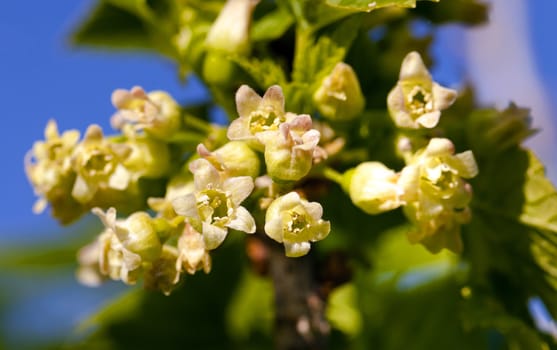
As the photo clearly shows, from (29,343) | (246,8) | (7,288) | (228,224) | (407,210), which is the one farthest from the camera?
(7,288)

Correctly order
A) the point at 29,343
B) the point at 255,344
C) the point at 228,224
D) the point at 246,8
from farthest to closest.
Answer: the point at 29,343
the point at 255,344
the point at 246,8
the point at 228,224

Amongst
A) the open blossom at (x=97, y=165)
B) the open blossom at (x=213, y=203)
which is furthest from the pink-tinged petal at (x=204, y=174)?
the open blossom at (x=97, y=165)

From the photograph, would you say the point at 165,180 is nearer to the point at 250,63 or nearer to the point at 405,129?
the point at 250,63

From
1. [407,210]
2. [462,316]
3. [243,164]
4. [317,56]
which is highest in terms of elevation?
[317,56]

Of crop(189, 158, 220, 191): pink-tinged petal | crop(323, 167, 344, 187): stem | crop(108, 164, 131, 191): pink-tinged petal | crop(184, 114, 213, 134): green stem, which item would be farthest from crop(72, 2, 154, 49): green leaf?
crop(189, 158, 220, 191): pink-tinged petal

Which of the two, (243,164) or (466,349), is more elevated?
(243,164)

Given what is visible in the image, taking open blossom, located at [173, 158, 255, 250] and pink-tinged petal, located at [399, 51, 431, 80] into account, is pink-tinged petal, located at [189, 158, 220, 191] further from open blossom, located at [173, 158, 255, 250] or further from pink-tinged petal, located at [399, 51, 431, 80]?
pink-tinged petal, located at [399, 51, 431, 80]

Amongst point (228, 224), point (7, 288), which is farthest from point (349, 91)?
point (7, 288)

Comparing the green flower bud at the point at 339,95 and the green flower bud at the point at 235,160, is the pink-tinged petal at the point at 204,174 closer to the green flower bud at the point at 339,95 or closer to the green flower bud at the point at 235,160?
the green flower bud at the point at 235,160
